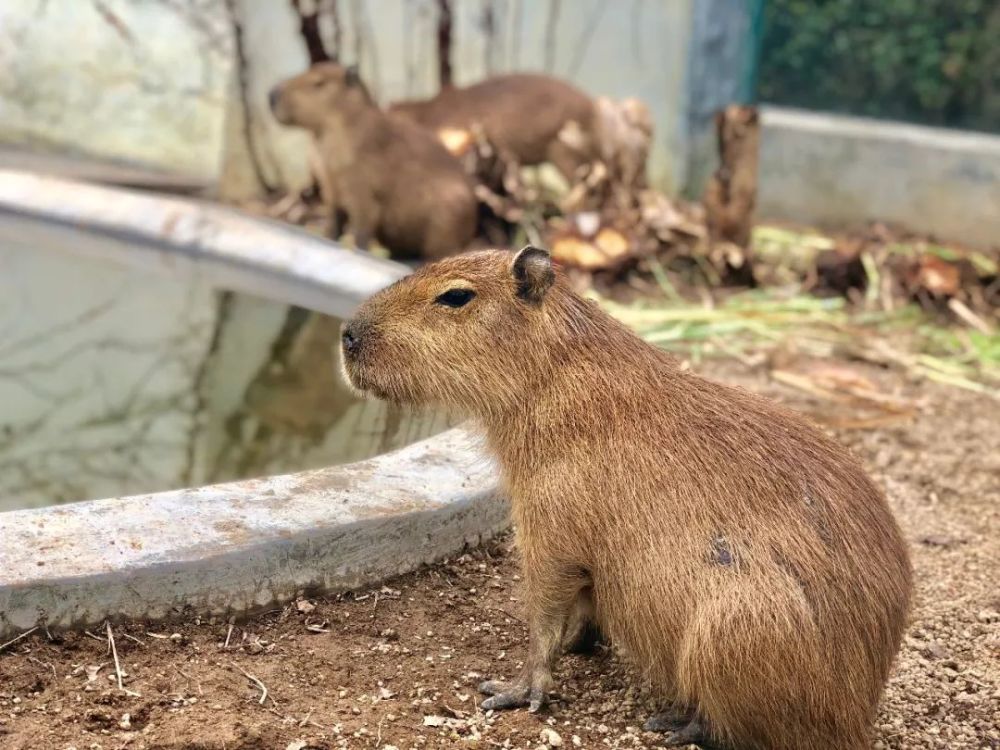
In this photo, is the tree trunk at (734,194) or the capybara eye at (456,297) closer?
the capybara eye at (456,297)

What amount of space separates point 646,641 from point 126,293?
3.26m

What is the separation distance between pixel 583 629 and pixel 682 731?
40 cm

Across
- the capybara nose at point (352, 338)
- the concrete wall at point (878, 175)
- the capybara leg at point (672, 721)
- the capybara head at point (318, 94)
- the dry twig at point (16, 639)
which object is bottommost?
the concrete wall at point (878, 175)

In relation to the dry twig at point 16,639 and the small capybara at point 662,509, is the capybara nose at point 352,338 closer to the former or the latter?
the small capybara at point 662,509

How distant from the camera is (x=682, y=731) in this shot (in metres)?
2.57

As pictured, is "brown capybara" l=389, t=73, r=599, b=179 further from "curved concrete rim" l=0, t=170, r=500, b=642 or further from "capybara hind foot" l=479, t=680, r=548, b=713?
"capybara hind foot" l=479, t=680, r=548, b=713

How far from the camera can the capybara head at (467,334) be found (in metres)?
2.72

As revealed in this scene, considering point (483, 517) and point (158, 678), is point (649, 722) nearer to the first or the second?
point (483, 517)

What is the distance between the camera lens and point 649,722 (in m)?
2.63

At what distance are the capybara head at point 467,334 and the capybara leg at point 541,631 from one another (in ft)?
1.27

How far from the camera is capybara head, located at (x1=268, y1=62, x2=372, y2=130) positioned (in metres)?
7.37

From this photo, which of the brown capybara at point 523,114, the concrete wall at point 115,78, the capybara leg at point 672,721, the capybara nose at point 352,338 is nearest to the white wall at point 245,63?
the concrete wall at point 115,78

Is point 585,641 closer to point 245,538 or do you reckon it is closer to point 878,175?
point 245,538

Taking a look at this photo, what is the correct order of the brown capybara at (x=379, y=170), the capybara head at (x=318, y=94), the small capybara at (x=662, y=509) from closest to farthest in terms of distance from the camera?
1. the small capybara at (x=662, y=509)
2. the brown capybara at (x=379, y=170)
3. the capybara head at (x=318, y=94)
